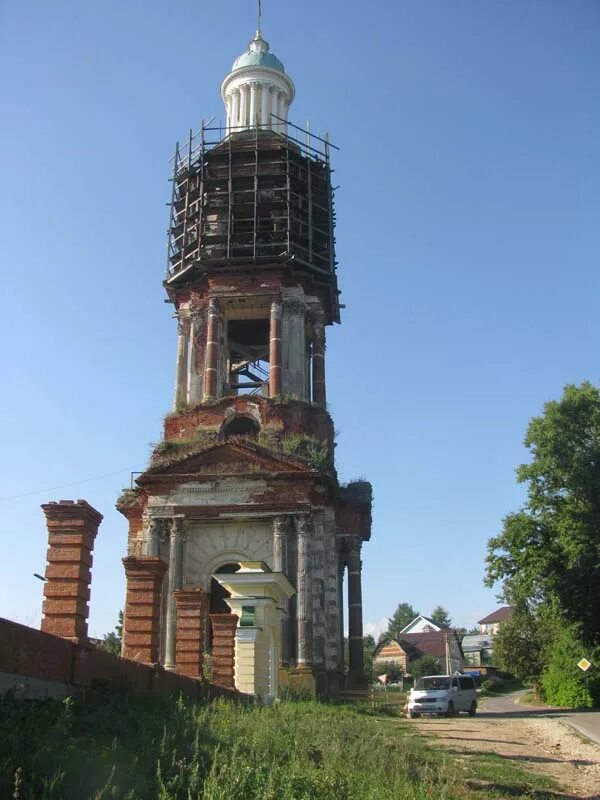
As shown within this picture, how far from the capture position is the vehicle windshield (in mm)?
28438

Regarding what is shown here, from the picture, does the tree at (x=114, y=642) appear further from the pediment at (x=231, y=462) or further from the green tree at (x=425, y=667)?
the green tree at (x=425, y=667)

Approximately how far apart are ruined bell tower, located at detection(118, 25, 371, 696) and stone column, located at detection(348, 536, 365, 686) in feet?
0.17

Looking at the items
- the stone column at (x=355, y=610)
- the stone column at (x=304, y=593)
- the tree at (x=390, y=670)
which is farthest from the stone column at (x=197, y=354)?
the tree at (x=390, y=670)

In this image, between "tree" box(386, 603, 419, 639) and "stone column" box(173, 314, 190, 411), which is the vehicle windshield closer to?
"stone column" box(173, 314, 190, 411)

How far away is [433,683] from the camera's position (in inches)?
1132

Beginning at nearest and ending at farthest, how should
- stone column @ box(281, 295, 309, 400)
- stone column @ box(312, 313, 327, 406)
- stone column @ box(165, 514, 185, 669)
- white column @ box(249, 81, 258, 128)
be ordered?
stone column @ box(165, 514, 185, 669)
stone column @ box(281, 295, 309, 400)
stone column @ box(312, 313, 327, 406)
white column @ box(249, 81, 258, 128)

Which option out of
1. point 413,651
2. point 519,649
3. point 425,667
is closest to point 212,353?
point 519,649

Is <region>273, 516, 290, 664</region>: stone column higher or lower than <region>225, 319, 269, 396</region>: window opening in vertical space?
lower

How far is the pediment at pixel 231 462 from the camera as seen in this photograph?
29656 millimetres

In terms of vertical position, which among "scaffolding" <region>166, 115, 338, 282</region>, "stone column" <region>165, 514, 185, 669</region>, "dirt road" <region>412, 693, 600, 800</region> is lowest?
"dirt road" <region>412, 693, 600, 800</region>

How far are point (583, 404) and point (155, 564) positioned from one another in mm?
23190

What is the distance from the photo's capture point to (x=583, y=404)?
33.0 m

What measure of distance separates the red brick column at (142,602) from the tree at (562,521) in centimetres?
2017

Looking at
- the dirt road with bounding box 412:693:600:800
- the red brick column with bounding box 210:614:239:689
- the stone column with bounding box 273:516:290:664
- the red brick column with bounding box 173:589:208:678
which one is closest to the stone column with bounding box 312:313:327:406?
the stone column with bounding box 273:516:290:664
